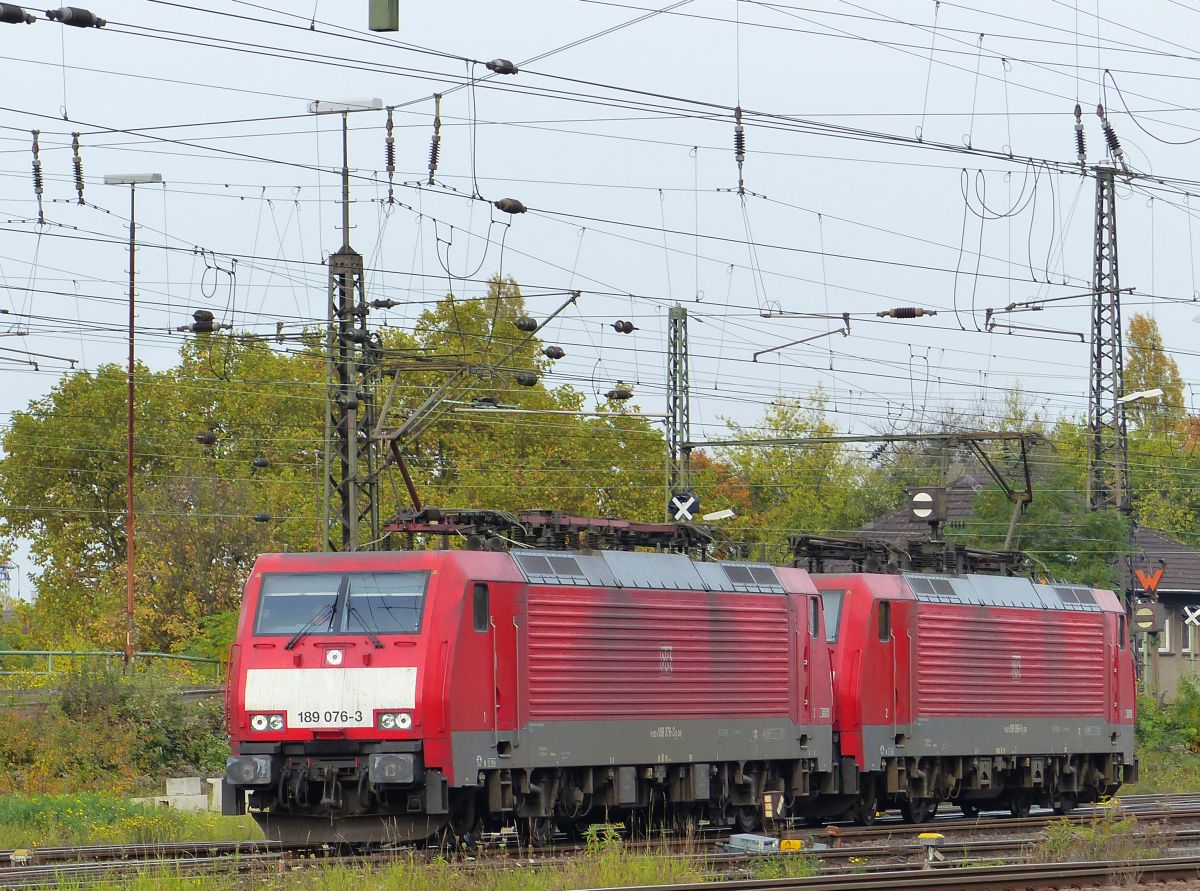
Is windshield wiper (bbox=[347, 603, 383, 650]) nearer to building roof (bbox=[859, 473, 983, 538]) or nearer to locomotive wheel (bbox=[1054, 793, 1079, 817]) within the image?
locomotive wheel (bbox=[1054, 793, 1079, 817])

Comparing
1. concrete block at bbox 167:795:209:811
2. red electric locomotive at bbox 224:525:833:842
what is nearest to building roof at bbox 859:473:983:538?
concrete block at bbox 167:795:209:811

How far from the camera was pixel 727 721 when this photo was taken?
2209 centimetres

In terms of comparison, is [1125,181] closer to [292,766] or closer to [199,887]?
[292,766]

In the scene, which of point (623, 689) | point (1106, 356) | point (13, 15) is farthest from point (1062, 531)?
point (13, 15)

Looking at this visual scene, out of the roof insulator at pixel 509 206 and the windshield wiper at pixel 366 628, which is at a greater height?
the roof insulator at pixel 509 206

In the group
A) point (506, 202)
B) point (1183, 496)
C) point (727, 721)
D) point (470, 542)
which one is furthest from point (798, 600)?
point (1183, 496)

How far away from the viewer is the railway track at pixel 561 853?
615 inches

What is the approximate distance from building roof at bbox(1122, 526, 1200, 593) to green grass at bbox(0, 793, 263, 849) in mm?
44516

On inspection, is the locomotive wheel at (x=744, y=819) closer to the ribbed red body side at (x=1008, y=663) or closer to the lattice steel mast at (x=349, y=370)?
the ribbed red body side at (x=1008, y=663)

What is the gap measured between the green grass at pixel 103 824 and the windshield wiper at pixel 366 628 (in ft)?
12.1

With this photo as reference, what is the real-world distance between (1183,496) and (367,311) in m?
65.5

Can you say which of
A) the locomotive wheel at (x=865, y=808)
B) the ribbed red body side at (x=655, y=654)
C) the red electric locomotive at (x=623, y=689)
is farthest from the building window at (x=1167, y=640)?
the ribbed red body side at (x=655, y=654)

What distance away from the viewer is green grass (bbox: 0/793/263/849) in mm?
20969

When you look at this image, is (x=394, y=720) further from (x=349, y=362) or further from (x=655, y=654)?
(x=349, y=362)
